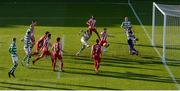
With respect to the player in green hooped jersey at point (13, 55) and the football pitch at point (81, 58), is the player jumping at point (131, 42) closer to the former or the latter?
the football pitch at point (81, 58)

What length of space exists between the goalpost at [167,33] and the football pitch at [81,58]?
446mm

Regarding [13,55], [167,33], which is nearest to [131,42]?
[167,33]

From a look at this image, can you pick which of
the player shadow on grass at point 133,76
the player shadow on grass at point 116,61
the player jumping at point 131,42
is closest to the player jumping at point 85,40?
the player shadow on grass at point 116,61

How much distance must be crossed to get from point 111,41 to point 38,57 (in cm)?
669

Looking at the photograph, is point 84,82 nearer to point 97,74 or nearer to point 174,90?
point 97,74

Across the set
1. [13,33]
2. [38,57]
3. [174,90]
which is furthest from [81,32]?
[174,90]

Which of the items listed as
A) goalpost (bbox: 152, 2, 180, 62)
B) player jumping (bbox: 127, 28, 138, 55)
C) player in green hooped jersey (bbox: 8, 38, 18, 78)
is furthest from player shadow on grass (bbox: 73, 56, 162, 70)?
player in green hooped jersey (bbox: 8, 38, 18, 78)

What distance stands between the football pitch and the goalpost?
0.45 metres

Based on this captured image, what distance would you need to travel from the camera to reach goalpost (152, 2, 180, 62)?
103ft

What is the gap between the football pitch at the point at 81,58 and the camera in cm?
2588

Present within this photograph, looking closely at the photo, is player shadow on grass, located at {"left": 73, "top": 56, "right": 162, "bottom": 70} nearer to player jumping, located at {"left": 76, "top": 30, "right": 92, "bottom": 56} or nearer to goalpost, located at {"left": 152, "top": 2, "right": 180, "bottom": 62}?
player jumping, located at {"left": 76, "top": 30, "right": 92, "bottom": 56}

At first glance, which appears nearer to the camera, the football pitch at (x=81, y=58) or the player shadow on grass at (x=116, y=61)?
the football pitch at (x=81, y=58)

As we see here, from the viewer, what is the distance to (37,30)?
3697 cm

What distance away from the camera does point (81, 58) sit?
30.6 metres
